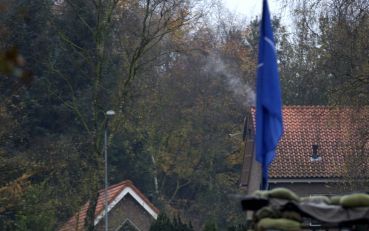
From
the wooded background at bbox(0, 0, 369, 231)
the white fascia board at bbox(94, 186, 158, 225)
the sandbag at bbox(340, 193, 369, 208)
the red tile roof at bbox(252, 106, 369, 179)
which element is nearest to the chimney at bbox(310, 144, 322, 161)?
the red tile roof at bbox(252, 106, 369, 179)

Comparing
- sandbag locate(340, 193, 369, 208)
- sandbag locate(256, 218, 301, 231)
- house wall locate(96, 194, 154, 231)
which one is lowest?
house wall locate(96, 194, 154, 231)

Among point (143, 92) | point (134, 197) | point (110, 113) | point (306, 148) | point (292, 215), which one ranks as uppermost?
point (143, 92)

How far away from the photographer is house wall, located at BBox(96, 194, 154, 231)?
45.0m

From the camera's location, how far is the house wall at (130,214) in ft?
148

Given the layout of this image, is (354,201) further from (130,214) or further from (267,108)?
(130,214)

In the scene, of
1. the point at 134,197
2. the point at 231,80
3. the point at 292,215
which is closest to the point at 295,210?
the point at 292,215

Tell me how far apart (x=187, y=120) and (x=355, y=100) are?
38.3 meters

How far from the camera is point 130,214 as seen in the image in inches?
1870

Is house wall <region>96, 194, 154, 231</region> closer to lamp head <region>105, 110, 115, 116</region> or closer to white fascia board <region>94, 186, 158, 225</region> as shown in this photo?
white fascia board <region>94, 186, 158, 225</region>

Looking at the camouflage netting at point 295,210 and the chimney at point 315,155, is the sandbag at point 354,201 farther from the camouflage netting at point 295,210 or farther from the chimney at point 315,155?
the chimney at point 315,155

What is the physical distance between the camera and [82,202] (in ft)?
115

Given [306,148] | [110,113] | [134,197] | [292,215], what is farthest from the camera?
[306,148]

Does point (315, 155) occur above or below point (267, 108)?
below

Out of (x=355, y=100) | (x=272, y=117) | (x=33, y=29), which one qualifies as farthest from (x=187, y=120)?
(x=272, y=117)
